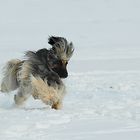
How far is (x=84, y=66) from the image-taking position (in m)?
13.2

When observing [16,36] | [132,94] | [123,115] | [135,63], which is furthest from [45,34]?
[123,115]

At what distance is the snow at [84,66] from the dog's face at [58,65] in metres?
0.51

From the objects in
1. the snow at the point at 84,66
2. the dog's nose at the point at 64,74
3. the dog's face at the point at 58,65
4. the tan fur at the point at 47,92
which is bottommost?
the snow at the point at 84,66

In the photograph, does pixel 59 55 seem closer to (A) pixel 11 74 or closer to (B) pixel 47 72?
(B) pixel 47 72

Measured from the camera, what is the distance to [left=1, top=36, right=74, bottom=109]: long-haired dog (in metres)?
7.34

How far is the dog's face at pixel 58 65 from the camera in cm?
734

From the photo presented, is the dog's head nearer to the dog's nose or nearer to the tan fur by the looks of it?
the dog's nose

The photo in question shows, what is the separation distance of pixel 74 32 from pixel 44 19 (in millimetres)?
3562

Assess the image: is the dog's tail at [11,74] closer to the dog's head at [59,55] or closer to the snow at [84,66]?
the snow at [84,66]

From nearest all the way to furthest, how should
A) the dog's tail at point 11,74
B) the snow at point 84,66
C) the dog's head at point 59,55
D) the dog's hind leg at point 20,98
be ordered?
the snow at point 84,66, the dog's head at point 59,55, the dog's hind leg at point 20,98, the dog's tail at point 11,74

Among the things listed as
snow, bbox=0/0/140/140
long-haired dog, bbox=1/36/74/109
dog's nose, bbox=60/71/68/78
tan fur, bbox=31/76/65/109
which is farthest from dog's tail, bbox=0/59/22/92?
dog's nose, bbox=60/71/68/78

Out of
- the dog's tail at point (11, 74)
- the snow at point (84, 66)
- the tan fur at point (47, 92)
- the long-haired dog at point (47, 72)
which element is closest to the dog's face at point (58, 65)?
the long-haired dog at point (47, 72)

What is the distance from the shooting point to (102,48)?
16.7 metres

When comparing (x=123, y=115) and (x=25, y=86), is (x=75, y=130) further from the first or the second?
(x=25, y=86)
